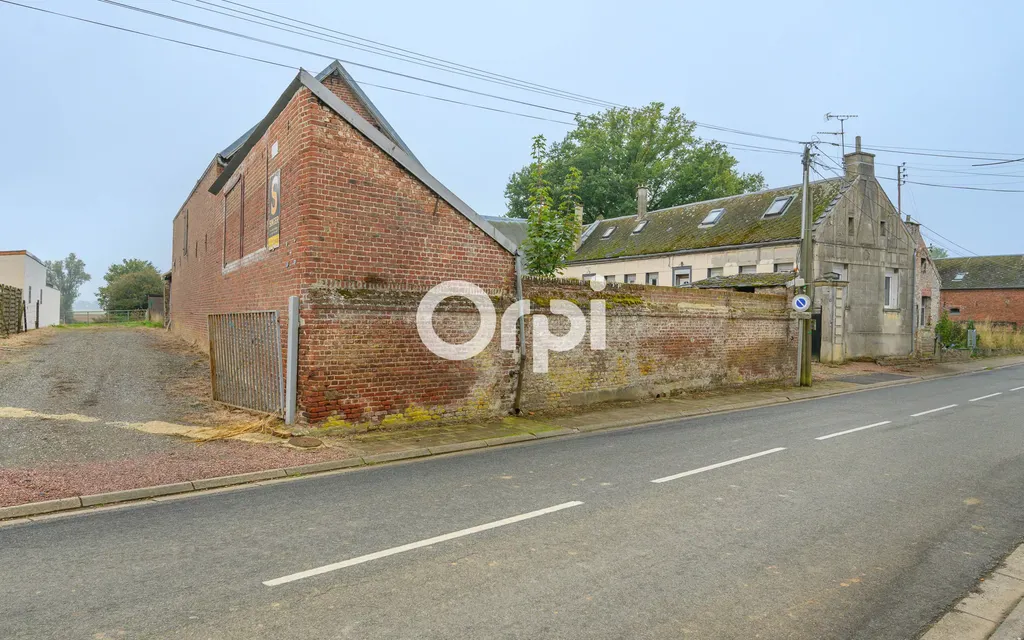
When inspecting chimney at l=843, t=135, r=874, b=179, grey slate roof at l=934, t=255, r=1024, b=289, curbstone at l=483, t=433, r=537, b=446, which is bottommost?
curbstone at l=483, t=433, r=537, b=446

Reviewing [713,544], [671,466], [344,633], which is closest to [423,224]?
→ [671,466]

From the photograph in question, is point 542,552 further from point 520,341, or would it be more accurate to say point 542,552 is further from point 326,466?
point 520,341

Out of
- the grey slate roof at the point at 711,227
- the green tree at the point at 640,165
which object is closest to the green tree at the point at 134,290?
the green tree at the point at 640,165

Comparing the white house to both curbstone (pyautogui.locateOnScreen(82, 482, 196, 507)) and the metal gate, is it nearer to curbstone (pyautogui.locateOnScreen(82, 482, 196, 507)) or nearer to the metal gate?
the metal gate

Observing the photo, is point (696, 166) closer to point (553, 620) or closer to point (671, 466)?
point (671, 466)

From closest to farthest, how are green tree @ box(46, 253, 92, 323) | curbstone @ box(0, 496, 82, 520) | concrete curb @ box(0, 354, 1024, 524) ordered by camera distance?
curbstone @ box(0, 496, 82, 520) → concrete curb @ box(0, 354, 1024, 524) → green tree @ box(46, 253, 92, 323)

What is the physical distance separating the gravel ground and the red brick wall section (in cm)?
5618

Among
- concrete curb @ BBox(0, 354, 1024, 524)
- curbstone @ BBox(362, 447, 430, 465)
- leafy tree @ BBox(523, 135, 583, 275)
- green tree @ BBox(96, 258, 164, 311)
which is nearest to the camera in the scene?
concrete curb @ BBox(0, 354, 1024, 524)

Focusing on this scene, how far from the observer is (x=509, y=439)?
10.8 meters

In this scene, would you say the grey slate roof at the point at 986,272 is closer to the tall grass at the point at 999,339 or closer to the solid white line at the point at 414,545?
the tall grass at the point at 999,339

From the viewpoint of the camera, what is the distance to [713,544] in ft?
18.0

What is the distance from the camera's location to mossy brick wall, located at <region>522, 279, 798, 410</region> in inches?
543

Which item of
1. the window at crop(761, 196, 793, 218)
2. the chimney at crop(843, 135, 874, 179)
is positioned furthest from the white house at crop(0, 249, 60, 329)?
the chimney at crop(843, 135, 874, 179)

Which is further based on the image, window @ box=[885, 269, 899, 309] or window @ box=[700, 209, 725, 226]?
window @ box=[700, 209, 725, 226]
